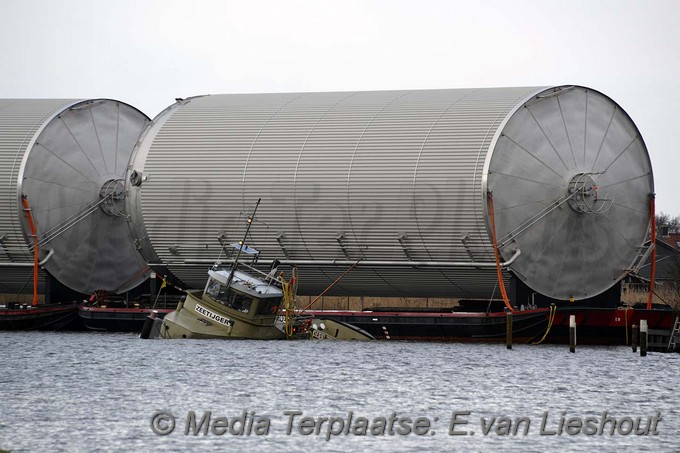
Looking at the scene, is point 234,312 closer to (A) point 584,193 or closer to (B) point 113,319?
A: (B) point 113,319

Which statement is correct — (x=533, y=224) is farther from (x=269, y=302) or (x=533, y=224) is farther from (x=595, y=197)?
(x=269, y=302)

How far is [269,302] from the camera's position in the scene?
6888 cm

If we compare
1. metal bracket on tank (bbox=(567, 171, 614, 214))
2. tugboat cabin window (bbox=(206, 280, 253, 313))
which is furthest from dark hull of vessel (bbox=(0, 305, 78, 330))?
metal bracket on tank (bbox=(567, 171, 614, 214))

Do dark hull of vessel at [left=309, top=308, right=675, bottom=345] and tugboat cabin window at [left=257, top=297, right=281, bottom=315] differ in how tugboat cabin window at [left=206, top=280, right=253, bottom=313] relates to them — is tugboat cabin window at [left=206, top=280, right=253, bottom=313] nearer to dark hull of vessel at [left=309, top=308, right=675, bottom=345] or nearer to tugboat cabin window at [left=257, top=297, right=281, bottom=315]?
tugboat cabin window at [left=257, top=297, right=281, bottom=315]

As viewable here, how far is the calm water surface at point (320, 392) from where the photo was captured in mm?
37906

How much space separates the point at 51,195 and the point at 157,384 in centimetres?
3443

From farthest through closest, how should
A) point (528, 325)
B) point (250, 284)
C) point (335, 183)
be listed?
1. point (335, 183)
2. point (528, 325)
3. point (250, 284)

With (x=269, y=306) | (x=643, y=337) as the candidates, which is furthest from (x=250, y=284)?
(x=643, y=337)

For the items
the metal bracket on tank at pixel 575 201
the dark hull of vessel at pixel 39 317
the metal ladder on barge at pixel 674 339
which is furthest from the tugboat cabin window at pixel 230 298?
the metal ladder on barge at pixel 674 339

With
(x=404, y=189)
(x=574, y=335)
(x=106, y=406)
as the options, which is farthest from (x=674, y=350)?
(x=106, y=406)

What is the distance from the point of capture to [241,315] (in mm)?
68000

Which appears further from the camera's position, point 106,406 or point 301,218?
point 301,218

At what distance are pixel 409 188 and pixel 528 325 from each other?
9100 mm

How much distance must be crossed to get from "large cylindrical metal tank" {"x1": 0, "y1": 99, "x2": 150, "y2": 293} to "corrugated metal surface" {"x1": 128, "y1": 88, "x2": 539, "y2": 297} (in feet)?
15.4
